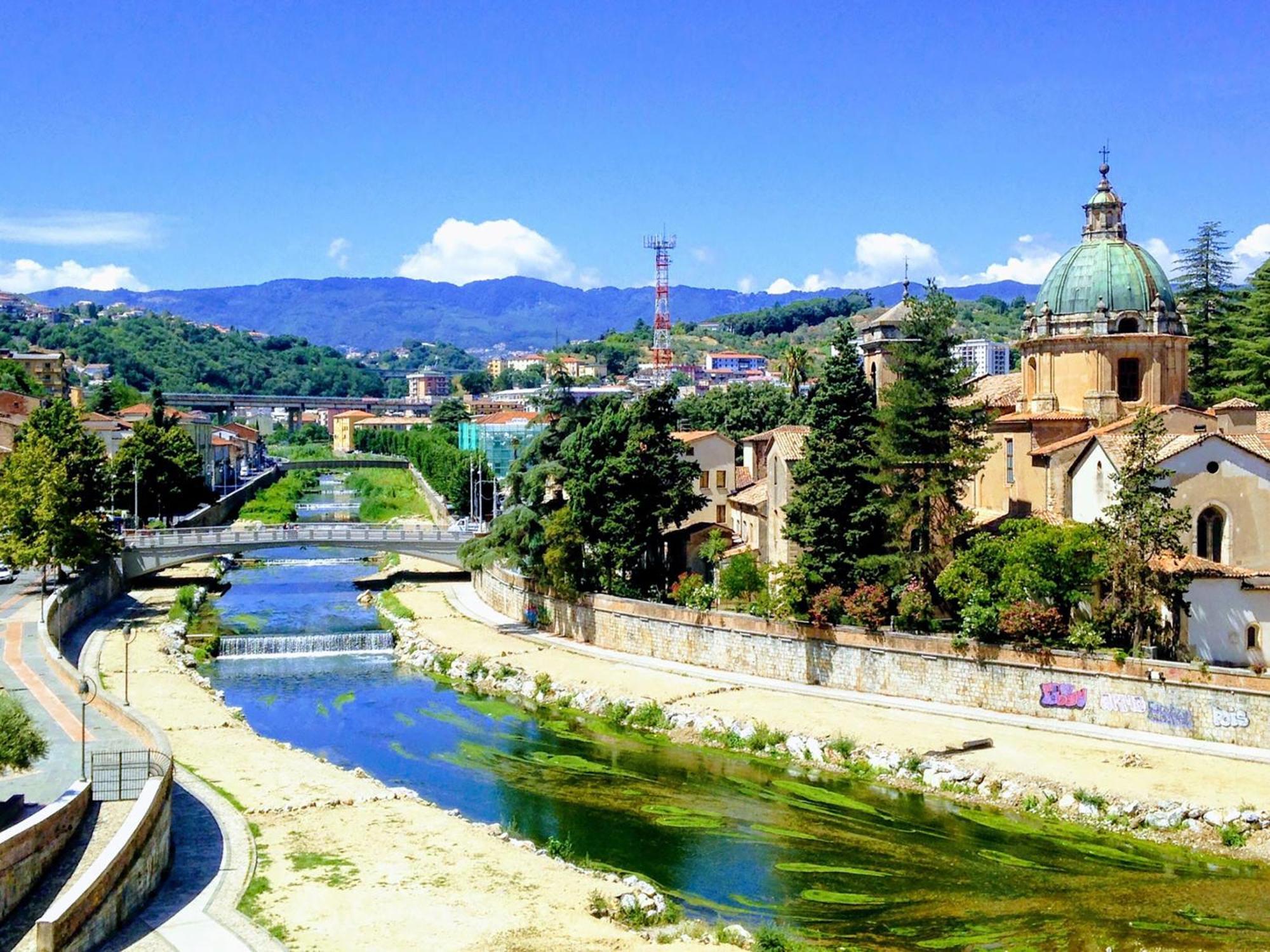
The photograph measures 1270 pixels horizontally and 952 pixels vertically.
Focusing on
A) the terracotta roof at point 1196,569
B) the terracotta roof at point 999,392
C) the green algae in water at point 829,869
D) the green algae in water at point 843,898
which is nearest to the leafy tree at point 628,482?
the terracotta roof at point 999,392

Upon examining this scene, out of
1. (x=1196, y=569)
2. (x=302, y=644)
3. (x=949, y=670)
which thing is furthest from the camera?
(x=302, y=644)

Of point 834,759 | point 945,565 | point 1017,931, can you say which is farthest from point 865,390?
point 1017,931

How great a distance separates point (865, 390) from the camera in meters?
49.8

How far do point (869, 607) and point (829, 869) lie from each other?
16.0 meters

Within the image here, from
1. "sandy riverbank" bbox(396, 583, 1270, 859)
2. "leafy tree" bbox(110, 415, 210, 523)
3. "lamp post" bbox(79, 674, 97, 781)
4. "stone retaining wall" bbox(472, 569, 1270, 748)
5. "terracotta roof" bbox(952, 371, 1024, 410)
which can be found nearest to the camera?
"lamp post" bbox(79, 674, 97, 781)

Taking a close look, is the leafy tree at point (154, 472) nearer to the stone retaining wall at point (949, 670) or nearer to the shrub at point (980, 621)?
the stone retaining wall at point (949, 670)

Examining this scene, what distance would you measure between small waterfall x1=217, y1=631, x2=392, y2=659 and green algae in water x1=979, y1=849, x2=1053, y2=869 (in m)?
34.7

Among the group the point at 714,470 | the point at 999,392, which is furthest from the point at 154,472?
the point at 999,392

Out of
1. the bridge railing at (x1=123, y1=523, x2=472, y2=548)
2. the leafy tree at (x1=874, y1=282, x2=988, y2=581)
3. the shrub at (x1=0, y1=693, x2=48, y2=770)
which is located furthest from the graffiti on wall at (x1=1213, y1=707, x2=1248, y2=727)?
the bridge railing at (x1=123, y1=523, x2=472, y2=548)

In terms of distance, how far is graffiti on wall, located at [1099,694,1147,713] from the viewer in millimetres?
39906

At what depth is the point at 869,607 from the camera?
46.4 meters

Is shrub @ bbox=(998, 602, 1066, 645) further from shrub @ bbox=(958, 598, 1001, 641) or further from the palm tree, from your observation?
the palm tree

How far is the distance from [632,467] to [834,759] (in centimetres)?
1850

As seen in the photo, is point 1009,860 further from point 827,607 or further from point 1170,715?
point 827,607
